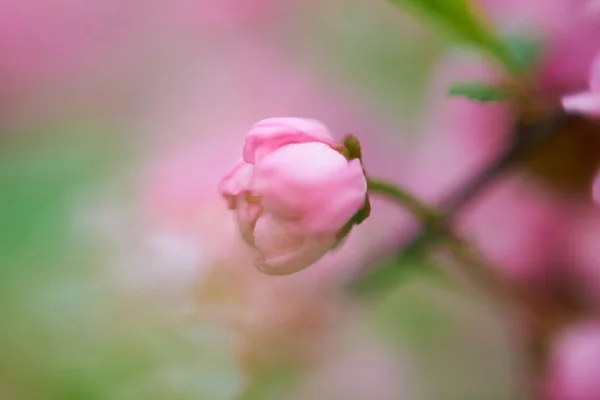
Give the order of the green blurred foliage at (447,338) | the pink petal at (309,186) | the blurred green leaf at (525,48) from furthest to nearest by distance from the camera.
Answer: the green blurred foliage at (447,338), the blurred green leaf at (525,48), the pink petal at (309,186)

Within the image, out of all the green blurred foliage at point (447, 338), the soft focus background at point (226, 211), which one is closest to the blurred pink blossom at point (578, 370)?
the soft focus background at point (226, 211)

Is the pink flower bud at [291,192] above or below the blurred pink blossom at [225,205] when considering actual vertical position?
below

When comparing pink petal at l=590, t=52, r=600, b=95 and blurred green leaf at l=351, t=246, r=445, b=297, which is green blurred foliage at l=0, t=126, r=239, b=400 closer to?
blurred green leaf at l=351, t=246, r=445, b=297

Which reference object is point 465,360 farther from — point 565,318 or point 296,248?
point 296,248

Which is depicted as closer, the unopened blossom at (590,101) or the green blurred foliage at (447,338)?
the unopened blossom at (590,101)

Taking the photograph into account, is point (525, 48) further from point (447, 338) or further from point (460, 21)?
point (447, 338)

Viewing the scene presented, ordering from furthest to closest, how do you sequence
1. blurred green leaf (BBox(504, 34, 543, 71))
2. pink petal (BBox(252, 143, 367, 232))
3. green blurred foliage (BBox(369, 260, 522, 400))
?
green blurred foliage (BBox(369, 260, 522, 400)) → blurred green leaf (BBox(504, 34, 543, 71)) → pink petal (BBox(252, 143, 367, 232))

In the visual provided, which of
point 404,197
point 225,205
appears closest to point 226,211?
point 225,205

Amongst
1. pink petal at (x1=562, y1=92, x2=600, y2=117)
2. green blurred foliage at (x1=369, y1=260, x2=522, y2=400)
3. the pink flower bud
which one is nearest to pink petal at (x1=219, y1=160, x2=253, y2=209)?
the pink flower bud

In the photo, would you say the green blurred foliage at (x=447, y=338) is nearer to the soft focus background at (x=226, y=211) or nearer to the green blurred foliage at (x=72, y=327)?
the soft focus background at (x=226, y=211)
